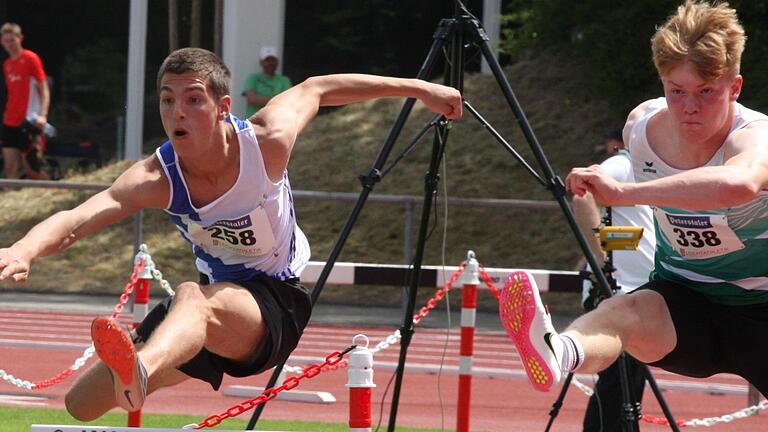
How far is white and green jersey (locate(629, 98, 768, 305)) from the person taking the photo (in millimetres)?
5258

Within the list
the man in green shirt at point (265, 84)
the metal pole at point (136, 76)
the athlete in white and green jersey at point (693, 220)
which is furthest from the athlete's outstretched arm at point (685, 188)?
the metal pole at point (136, 76)

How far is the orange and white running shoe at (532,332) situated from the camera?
481 centimetres

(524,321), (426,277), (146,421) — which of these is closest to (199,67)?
(524,321)

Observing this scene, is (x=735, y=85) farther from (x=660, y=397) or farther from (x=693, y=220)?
(x=660, y=397)

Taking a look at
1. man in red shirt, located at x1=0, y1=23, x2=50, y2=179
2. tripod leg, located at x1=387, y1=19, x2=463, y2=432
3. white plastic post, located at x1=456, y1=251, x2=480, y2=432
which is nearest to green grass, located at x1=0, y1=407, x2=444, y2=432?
white plastic post, located at x1=456, y1=251, x2=480, y2=432

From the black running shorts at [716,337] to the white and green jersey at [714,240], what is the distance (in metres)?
0.07

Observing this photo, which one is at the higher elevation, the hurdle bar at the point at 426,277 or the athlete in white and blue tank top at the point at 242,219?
the athlete in white and blue tank top at the point at 242,219

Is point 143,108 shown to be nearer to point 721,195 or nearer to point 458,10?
point 458,10

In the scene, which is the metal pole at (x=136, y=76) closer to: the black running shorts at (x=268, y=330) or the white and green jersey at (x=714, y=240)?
the black running shorts at (x=268, y=330)

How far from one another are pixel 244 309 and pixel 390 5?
1587cm

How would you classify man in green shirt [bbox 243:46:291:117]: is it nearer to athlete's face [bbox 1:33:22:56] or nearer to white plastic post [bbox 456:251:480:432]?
athlete's face [bbox 1:33:22:56]

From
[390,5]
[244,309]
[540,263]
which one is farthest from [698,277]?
[390,5]

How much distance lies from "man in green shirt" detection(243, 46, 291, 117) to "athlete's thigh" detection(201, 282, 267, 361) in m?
11.3

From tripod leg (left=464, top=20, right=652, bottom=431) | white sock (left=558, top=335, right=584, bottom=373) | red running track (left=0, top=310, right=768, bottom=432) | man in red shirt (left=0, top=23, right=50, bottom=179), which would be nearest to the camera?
white sock (left=558, top=335, right=584, bottom=373)
